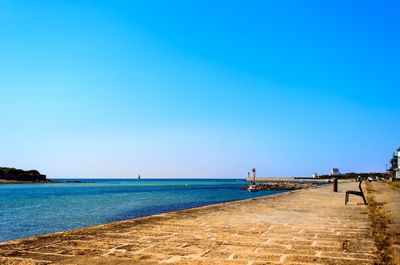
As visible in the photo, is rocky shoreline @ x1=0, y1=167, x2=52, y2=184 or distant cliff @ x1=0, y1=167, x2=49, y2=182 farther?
distant cliff @ x1=0, y1=167, x2=49, y2=182

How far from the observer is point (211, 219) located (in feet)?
40.4

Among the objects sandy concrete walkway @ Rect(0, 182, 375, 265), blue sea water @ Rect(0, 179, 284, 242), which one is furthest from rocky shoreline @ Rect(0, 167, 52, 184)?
sandy concrete walkway @ Rect(0, 182, 375, 265)

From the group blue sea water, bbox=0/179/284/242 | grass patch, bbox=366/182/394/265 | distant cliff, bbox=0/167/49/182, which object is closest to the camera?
grass patch, bbox=366/182/394/265

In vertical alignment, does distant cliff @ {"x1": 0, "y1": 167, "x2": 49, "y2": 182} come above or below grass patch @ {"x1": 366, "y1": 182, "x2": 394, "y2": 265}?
below

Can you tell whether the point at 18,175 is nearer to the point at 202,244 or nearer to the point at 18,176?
the point at 18,176

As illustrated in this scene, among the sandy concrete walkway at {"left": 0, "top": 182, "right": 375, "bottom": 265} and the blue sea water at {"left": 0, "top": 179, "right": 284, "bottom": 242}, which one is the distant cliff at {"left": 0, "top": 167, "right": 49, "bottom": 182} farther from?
the sandy concrete walkway at {"left": 0, "top": 182, "right": 375, "bottom": 265}

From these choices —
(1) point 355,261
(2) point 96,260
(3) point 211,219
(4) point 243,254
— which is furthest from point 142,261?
(3) point 211,219

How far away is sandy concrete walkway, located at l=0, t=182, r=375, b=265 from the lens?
6.30 m

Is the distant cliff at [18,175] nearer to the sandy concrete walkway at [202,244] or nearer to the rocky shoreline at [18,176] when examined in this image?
the rocky shoreline at [18,176]

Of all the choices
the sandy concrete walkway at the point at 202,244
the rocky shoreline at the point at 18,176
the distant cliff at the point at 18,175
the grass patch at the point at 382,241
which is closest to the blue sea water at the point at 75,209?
the sandy concrete walkway at the point at 202,244

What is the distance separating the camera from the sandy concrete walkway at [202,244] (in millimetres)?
6297

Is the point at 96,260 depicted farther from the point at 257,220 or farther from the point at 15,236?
the point at 15,236

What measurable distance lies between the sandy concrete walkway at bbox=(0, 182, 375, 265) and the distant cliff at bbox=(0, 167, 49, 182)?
18274 cm

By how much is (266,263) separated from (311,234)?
11.8 feet
